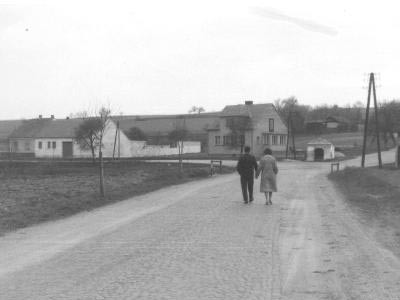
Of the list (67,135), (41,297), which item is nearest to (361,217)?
(41,297)

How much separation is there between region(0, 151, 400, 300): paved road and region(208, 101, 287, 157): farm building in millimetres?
62864

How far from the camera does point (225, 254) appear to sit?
8523 mm

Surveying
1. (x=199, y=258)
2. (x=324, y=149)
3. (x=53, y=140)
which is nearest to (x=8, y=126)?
(x=53, y=140)

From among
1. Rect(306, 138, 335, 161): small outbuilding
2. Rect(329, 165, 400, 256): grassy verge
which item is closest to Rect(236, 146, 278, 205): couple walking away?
Rect(329, 165, 400, 256): grassy verge

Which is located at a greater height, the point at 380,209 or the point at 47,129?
the point at 47,129

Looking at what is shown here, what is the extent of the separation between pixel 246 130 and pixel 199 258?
6976cm

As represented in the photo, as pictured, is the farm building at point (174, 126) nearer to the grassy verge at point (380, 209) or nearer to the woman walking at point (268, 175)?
the grassy verge at point (380, 209)

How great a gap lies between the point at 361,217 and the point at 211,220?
3.77 meters

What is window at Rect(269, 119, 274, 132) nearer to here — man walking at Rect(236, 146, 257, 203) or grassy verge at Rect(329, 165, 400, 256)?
grassy verge at Rect(329, 165, 400, 256)

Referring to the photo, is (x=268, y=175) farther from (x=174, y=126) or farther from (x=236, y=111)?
(x=174, y=126)

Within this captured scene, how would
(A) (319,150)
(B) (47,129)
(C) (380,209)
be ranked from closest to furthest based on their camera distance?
(C) (380,209) → (A) (319,150) → (B) (47,129)

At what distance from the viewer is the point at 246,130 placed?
77.6m

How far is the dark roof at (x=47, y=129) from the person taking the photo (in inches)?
3322

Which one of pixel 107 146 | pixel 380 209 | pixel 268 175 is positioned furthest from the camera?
pixel 107 146
